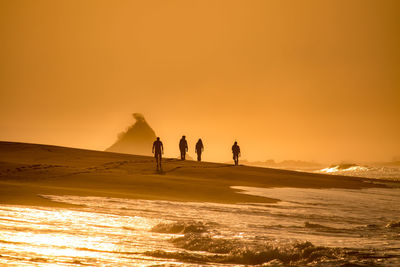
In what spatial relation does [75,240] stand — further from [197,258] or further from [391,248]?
[391,248]

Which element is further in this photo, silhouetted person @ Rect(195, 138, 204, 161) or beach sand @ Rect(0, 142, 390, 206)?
silhouetted person @ Rect(195, 138, 204, 161)

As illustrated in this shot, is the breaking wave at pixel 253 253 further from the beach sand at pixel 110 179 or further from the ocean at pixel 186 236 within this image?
the beach sand at pixel 110 179

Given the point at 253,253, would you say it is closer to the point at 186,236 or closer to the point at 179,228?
the point at 186,236

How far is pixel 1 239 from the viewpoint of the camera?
9398mm

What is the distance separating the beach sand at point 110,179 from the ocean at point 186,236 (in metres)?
2.98

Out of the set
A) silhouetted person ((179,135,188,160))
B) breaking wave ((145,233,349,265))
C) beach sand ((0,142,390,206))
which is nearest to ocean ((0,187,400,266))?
breaking wave ((145,233,349,265))

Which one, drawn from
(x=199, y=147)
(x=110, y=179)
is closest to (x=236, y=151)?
(x=199, y=147)

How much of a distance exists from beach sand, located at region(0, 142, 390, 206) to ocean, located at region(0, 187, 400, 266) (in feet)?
9.79

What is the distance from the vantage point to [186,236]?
35.1ft

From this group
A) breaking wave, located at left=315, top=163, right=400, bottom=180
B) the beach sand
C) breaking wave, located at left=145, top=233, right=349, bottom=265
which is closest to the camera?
breaking wave, located at left=145, top=233, right=349, bottom=265

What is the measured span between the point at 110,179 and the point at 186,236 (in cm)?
1712

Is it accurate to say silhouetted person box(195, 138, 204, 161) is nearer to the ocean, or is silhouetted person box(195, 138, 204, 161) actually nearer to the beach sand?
the beach sand

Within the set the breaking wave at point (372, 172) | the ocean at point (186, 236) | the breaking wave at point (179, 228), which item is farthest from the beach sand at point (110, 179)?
the breaking wave at point (372, 172)

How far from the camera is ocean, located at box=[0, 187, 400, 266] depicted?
8656 mm
